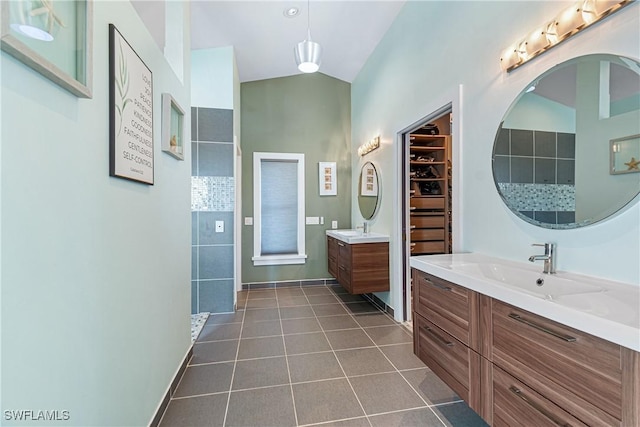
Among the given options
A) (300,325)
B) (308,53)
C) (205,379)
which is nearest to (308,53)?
(308,53)

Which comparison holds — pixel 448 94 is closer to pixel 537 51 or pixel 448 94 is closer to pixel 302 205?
pixel 537 51

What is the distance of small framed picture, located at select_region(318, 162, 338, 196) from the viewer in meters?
4.65

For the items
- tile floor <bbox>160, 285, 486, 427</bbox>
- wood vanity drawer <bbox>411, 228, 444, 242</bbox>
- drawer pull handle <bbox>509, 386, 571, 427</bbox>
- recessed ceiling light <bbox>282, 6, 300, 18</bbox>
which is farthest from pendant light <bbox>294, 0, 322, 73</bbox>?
drawer pull handle <bbox>509, 386, 571, 427</bbox>

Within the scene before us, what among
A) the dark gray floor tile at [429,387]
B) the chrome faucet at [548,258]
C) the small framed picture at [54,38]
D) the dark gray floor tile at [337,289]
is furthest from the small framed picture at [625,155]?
the dark gray floor tile at [337,289]

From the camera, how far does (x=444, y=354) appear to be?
1522 millimetres

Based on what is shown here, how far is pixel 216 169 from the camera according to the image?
345 cm

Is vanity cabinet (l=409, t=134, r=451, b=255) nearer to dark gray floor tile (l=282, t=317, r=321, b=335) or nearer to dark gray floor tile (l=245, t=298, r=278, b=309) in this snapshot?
dark gray floor tile (l=282, t=317, r=321, b=335)

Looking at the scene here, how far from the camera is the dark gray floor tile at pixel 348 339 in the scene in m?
2.63

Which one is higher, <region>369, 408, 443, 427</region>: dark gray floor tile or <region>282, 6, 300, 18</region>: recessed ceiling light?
<region>282, 6, 300, 18</region>: recessed ceiling light

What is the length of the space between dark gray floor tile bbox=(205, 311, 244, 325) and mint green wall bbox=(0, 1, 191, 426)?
1.49 metres

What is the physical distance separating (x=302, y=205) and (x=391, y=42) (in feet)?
8.27

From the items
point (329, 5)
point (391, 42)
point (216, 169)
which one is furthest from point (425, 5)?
point (216, 169)

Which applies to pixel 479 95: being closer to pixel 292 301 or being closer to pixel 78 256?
pixel 78 256

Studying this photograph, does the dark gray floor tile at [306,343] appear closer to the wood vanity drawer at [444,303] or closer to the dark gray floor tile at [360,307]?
the dark gray floor tile at [360,307]
